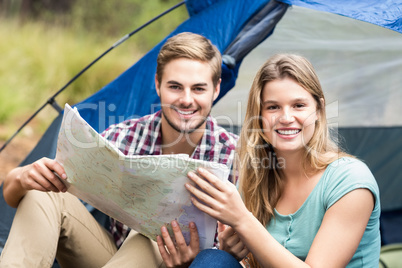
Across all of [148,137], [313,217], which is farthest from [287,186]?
[148,137]

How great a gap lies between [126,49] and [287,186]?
136 inches

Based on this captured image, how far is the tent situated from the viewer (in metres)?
1.78

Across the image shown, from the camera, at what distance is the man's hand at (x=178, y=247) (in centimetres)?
120

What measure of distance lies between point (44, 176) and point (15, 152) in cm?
208

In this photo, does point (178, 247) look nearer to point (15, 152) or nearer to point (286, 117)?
point (286, 117)

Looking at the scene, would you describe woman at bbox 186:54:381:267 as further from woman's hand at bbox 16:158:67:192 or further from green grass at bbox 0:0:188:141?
green grass at bbox 0:0:188:141

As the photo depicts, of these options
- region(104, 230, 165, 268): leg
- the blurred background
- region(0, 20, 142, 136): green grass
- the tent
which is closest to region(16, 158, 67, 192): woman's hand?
region(104, 230, 165, 268): leg

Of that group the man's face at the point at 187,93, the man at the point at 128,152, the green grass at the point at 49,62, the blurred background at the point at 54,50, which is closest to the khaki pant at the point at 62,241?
the man at the point at 128,152

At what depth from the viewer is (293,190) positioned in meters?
1.26

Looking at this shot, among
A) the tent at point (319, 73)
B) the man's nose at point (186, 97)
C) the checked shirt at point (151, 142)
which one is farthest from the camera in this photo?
the tent at point (319, 73)

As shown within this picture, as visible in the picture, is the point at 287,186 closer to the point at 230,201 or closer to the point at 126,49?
the point at 230,201

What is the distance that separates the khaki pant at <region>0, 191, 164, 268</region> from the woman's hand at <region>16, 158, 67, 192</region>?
0.06 metres

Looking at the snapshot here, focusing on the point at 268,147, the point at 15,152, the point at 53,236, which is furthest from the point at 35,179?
the point at 15,152

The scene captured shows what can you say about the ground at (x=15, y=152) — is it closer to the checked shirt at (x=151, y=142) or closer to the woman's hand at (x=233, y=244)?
the checked shirt at (x=151, y=142)
